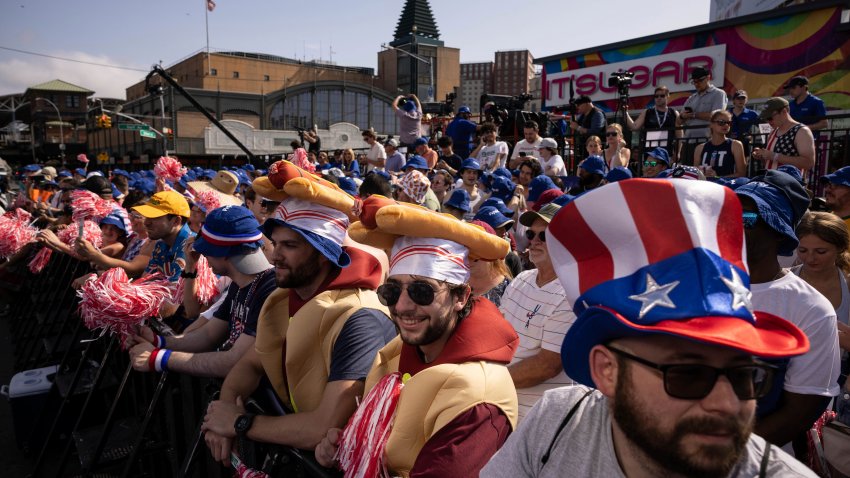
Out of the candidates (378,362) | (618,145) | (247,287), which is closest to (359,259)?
(378,362)

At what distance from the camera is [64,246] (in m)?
6.48

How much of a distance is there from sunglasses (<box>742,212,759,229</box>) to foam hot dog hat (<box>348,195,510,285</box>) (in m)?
1.01

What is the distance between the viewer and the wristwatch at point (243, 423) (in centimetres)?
249

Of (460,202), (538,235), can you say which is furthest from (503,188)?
(538,235)

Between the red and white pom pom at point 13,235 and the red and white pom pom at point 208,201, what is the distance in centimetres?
378

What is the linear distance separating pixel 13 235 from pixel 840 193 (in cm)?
978

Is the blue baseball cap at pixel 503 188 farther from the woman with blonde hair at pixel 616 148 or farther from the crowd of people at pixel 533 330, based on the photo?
the crowd of people at pixel 533 330

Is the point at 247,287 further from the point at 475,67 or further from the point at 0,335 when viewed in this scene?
the point at 475,67

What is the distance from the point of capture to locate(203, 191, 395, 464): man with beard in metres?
2.40

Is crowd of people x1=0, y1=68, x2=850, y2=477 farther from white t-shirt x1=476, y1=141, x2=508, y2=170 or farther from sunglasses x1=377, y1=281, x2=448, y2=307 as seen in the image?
white t-shirt x1=476, y1=141, x2=508, y2=170

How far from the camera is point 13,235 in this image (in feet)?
25.9

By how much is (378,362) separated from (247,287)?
161cm

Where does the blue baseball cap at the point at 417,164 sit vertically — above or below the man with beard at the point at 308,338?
above

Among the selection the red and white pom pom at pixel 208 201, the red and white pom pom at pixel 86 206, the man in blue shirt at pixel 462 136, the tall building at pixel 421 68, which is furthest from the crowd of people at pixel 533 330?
the tall building at pixel 421 68
